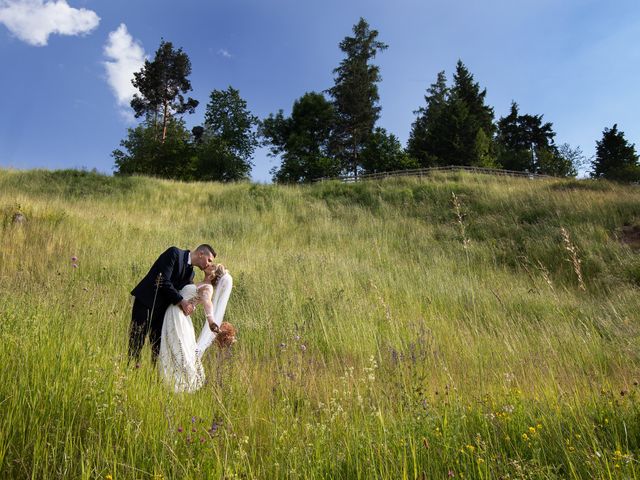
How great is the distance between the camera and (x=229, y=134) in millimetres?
34844

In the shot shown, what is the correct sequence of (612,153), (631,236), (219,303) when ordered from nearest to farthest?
(219,303)
(631,236)
(612,153)

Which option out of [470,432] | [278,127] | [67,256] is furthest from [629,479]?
[278,127]

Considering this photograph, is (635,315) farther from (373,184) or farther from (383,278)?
(373,184)

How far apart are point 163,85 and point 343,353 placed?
1527 inches

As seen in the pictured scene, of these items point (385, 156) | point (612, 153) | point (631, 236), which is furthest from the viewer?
point (612, 153)

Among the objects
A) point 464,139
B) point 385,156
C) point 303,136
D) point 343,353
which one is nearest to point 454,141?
point 464,139

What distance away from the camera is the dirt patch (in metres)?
9.13

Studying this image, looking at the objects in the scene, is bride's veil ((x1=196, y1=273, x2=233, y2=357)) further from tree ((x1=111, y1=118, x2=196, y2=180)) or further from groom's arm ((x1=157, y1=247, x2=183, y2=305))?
tree ((x1=111, y1=118, x2=196, y2=180))

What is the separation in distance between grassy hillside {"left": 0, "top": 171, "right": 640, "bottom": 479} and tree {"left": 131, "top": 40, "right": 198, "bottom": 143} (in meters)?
26.6

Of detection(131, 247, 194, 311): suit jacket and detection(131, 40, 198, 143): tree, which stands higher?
detection(131, 40, 198, 143): tree

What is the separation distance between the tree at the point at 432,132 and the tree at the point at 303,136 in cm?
906

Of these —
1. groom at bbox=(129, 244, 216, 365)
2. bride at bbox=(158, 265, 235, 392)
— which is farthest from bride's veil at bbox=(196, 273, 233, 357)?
groom at bbox=(129, 244, 216, 365)

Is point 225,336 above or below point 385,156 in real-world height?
below

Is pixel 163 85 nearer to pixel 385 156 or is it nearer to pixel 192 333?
pixel 385 156
